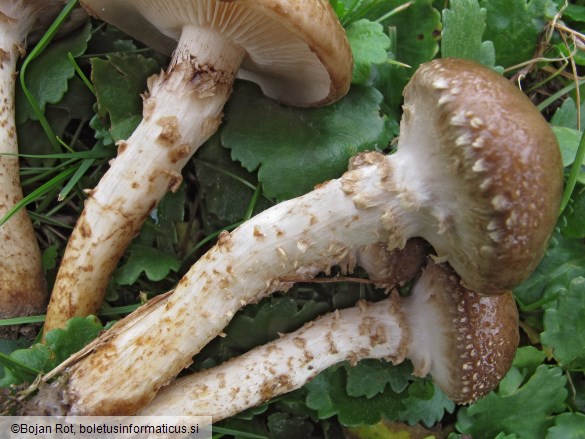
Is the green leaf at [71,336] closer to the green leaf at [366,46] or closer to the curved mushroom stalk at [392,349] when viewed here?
the curved mushroom stalk at [392,349]

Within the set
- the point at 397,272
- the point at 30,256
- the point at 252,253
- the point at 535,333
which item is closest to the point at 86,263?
the point at 30,256

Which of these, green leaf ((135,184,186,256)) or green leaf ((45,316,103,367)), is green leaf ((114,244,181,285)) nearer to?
green leaf ((135,184,186,256))

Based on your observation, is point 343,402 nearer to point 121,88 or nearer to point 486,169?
point 486,169

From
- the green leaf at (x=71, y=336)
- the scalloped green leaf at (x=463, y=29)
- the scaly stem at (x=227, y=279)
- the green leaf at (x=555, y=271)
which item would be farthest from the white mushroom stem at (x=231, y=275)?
the green leaf at (x=555, y=271)

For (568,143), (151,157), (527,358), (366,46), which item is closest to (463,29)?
(366,46)

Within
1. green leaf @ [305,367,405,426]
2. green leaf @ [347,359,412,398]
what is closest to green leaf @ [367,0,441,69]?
green leaf @ [347,359,412,398]

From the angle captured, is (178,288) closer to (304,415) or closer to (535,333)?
(304,415)
